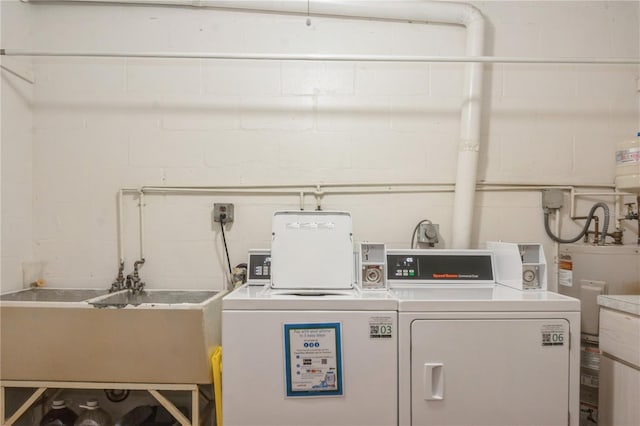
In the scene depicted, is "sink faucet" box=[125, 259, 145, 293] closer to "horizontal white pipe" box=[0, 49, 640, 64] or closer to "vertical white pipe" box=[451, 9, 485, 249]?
"horizontal white pipe" box=[0, 49, 640, 64]

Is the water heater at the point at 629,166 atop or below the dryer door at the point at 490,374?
atop

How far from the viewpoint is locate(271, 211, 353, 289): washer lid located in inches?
58.5

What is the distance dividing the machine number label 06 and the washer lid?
281 mm

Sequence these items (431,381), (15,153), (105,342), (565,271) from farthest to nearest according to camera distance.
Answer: (15,153) → (565,271) → (105,342) → (431,381)

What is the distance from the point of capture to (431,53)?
6.29 feet

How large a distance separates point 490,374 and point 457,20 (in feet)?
6.08

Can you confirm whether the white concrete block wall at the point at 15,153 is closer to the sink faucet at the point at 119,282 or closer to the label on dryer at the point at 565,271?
the sink faucet at the point at 119,282

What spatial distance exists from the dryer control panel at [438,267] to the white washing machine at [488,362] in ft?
1.04

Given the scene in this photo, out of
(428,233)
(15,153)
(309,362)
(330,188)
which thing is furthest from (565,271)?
(15,153)

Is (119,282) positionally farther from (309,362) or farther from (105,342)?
(309,362)

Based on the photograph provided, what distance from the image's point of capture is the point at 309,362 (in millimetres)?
1195

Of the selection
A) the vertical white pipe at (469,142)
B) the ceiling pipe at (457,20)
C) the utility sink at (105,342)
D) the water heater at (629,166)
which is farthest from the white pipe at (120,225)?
the water heater at (629,166)

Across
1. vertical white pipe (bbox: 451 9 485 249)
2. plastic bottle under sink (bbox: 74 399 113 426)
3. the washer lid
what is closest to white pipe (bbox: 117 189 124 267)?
plastic bottle under sink (bbox: 74 399 113 426)

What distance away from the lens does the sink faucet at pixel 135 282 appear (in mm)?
1817
